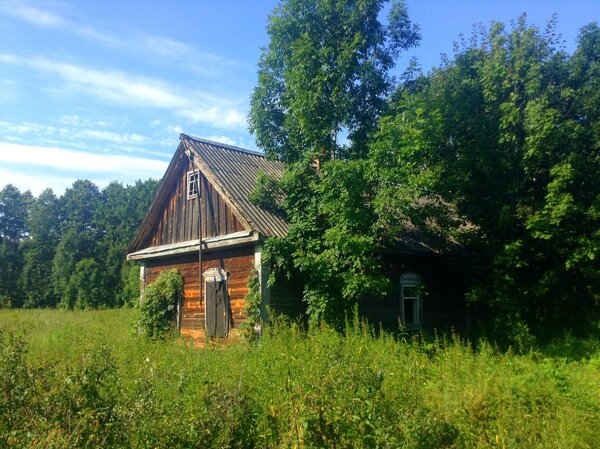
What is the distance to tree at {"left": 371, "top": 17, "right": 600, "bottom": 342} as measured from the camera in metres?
12.0

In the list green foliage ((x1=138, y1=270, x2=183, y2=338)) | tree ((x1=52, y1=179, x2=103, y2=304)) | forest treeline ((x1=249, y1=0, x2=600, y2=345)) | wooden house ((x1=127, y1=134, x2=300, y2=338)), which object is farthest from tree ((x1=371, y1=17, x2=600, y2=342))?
tree ((x1=52, y1=179, x2=103, y2=304))

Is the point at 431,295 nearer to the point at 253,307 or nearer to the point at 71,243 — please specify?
the point at 253,307

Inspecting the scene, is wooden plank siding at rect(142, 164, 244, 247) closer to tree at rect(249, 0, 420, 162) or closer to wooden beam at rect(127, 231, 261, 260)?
wooden beam at rect(127, 231, 261, 260)

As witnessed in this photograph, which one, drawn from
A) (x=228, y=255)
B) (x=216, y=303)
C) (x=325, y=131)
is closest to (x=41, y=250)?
(x=216, y=303)

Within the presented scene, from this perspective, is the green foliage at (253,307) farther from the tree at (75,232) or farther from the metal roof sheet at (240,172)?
the tree at (75,232)

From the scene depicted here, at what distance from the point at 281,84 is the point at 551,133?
671 centimetres

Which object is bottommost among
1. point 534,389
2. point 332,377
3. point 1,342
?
point 534,389

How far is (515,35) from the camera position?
523 inches

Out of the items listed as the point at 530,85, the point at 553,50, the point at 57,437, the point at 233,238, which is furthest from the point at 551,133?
the point at 57,437

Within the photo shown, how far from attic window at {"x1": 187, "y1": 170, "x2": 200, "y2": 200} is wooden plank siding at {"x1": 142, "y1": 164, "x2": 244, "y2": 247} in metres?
0.14

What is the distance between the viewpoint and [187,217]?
14516 millimetres

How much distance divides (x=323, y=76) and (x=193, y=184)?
501cm

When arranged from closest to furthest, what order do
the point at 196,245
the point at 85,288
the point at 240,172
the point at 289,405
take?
the point at 289,405
the point at 196,245
the point at 240,172
the point at 85,288

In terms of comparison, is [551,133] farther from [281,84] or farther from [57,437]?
[57,437]
